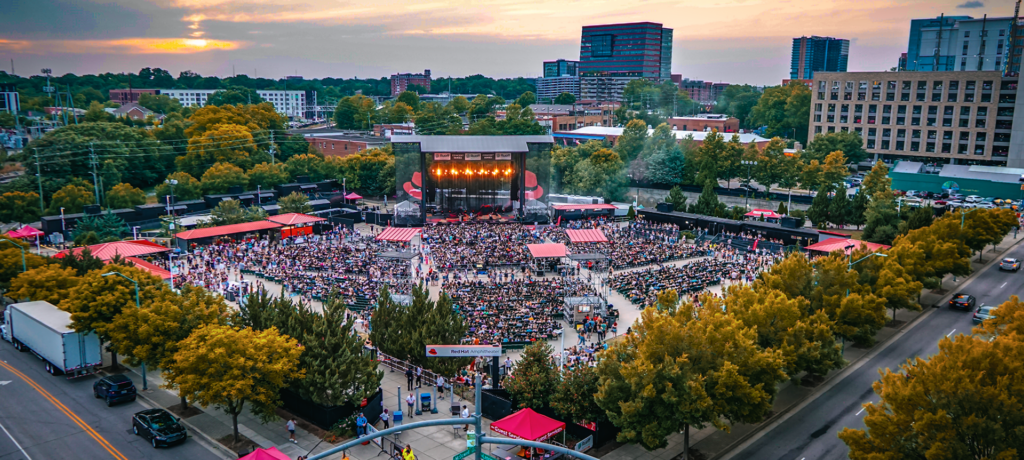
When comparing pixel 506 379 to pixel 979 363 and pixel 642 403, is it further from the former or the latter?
pixel 979 363

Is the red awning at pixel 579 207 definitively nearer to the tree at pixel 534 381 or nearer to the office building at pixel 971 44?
the tree at pixel 534 381

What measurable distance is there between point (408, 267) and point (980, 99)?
89.0 meters

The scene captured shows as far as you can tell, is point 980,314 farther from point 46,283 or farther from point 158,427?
point 46,283

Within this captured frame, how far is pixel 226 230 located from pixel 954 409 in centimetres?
5339

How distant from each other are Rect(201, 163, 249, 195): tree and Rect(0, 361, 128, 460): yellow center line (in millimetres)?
46893

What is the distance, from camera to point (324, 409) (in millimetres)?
25531

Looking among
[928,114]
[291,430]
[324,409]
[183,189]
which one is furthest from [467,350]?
[928,114]

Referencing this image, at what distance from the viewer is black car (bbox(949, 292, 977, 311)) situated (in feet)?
133

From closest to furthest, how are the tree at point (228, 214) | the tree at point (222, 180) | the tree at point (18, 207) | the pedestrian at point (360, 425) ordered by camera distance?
the pedestrian at point (360, 425) → the tree at point (228, 214) → the tree at point (18, 207) → the tree at point (222, 180)

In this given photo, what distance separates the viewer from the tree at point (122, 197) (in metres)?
68.6

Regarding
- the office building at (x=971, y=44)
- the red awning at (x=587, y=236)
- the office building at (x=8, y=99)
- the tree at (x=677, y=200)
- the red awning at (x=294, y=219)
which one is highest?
the office building at (x=971, y=44)

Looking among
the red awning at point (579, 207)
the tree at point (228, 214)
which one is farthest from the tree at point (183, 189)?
the red awning at point (579, 207)

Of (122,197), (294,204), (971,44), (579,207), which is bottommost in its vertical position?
(579,207)

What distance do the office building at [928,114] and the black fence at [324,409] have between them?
100011 millimetres
